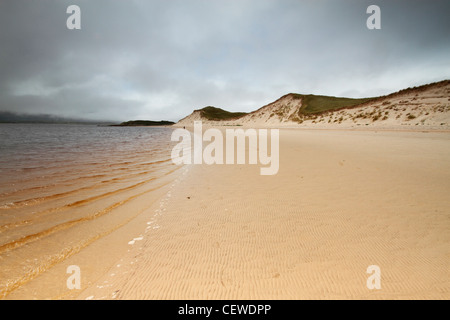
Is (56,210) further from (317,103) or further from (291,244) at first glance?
(317,103)

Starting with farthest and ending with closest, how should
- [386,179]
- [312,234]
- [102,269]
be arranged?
[386,179], [312,234], [102,269]

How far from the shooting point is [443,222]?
9.18ft

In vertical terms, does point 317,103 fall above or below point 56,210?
above

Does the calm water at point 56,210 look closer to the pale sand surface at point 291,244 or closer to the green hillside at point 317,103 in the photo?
the pale sand surface at point 291,244

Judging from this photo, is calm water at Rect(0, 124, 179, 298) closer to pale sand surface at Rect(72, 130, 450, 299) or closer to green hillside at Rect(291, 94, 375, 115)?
pale sand surface at Rect(72, 130, 450, 299)

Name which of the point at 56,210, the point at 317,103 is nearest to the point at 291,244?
the point at 56,210

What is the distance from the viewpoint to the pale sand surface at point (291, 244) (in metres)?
1.77

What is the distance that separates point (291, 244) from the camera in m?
2.43

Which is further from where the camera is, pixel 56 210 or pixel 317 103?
pixel 317 103

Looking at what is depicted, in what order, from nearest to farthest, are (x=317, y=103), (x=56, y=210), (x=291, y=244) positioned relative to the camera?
(x=291, y=244) → (x=56, y=210) → (x=317, y=103)
